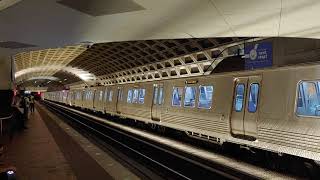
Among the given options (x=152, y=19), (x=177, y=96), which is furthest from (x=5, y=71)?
(x=152, y=19)

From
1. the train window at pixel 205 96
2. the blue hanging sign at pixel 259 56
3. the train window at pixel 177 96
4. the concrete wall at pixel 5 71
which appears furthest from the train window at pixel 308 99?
the concrete wall at pixel 5 71

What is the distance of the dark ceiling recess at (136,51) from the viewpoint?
84.7 feet

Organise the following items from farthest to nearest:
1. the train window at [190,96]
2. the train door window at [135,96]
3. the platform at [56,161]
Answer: the train door window at [135,96] < the train window at [190,96] < the platform at [56,161]

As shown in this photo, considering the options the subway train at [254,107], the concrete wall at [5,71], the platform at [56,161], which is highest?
the concrete wall at [5,71]

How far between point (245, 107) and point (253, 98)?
49 centimetres

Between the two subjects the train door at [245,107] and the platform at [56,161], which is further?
the train door at [245,107]

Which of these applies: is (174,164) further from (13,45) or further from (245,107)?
(13,45)

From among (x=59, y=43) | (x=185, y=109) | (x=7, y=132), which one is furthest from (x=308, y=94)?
(x=7, y=132)

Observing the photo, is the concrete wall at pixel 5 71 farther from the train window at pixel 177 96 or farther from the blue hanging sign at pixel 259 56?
the blue hanging sign at pixel 259 56

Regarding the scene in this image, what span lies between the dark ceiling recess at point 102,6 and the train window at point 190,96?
635cm

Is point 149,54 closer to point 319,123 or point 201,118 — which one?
point 201,118

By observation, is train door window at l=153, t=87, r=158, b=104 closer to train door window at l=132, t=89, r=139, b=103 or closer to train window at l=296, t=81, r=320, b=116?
train door window at l=132, t=89, r=139, b=103

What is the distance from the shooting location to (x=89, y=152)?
14.2 metres

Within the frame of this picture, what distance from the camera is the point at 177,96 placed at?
17891mm
